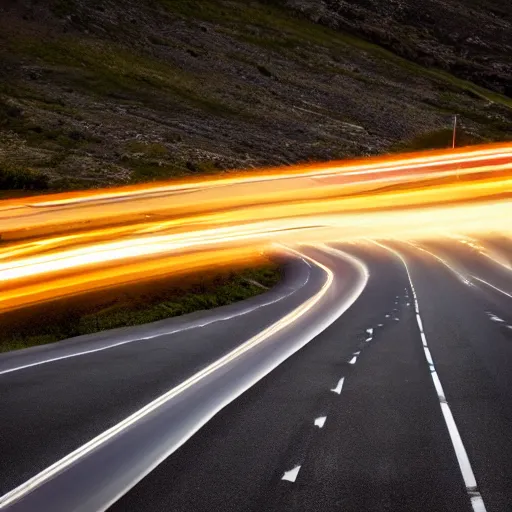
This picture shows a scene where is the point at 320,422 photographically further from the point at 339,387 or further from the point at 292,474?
the point at 339,387

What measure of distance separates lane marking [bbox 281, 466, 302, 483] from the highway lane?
0.02 metres

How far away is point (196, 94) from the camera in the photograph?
232 ft

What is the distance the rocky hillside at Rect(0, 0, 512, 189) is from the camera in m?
46.9

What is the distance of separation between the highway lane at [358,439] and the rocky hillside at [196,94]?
2800cm

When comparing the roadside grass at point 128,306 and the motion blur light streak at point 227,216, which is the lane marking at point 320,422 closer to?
the roadside grass at point 128,306

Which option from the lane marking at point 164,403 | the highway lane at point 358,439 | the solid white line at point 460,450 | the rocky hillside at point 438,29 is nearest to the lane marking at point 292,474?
the highway lane at point 358,439

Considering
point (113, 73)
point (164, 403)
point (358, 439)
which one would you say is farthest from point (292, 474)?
point (113, 73)

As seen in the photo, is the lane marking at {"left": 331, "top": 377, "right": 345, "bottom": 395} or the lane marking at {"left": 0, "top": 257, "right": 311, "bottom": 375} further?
the lane marking at {"left": 0, "top": 257, "right": 311, "bottom": 375}

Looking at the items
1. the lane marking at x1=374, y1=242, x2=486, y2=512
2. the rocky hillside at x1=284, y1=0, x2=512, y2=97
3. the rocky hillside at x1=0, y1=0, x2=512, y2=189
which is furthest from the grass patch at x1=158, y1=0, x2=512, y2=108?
the lane marking at x1=374, y1=242, x2=486, y2=512

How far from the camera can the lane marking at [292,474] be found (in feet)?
24.0

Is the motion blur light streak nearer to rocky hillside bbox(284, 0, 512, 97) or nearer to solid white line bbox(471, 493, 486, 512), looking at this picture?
solid white line bbox(471, 493, 486, 512)

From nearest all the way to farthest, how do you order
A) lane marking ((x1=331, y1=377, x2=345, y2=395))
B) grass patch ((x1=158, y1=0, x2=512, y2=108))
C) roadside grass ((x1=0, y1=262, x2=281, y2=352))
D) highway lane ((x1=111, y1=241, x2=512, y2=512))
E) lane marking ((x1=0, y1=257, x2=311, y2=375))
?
highway lane ((x1=111, y1=241, x2=512, y2=512))
lane marking ((x1=331, y1=377, x2=345, y2=395))
lane marking ((x1=0, y1=257, x2=311, y2=375))
roadside grass ((x1=0, y1=262, x2=281, y2=352))
grass patch ((x1=158, y1=0, x2=512, y2=108))

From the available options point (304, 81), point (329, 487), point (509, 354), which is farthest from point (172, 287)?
point (304, 81)

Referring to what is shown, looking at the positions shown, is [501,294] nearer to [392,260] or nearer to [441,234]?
[392,260]
